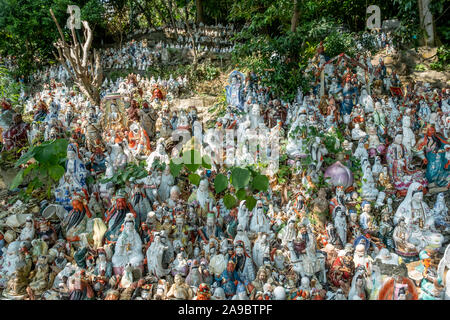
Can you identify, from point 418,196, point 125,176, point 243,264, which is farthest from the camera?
point 125,176

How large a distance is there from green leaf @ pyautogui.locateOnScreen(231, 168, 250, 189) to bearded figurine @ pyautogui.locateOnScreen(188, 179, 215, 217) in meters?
4.07

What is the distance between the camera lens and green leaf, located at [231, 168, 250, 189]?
10.2 feet

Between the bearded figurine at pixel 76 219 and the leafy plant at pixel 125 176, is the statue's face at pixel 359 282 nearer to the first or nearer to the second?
the leafy plant at pixel 125 176

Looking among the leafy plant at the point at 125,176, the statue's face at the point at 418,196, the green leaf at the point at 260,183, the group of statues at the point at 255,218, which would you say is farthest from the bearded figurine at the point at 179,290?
the statue's face at the point at 418,196

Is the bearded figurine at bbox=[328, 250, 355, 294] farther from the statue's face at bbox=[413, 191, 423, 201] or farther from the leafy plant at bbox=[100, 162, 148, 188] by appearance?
the leafy plant at bbox=[100, 162, 148, 188]

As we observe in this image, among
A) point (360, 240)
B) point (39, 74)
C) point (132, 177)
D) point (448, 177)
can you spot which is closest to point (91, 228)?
point (132, 177)

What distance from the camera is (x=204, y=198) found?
728 cm

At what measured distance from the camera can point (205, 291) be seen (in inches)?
205

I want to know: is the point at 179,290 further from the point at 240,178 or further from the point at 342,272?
the point at 240,178

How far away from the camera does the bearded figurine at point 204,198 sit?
7.21 m

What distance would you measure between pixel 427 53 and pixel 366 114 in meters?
6.54

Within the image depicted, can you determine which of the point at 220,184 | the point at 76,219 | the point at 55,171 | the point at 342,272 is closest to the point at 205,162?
the point at 220,184

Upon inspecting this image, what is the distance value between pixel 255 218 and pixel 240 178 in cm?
384

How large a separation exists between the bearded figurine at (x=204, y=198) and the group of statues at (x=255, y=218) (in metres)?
0.02
